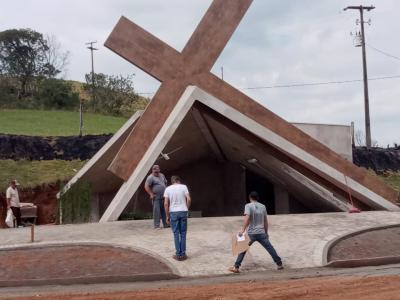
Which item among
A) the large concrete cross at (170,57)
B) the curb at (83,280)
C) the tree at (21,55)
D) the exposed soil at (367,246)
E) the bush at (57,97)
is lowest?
the curb at (83,280)

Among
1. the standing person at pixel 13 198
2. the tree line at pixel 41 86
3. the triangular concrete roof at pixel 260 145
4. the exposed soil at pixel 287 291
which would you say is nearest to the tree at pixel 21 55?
the tree line at pixel 41 86

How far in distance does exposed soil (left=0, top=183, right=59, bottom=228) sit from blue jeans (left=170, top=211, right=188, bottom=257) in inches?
580

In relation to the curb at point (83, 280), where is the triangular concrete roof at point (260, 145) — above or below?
above

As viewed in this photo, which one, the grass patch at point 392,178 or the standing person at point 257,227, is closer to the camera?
the standing person at point 257,227

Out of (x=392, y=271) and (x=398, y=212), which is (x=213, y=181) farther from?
(x=392, y=271)

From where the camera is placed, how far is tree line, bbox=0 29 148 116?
52406 millimetres

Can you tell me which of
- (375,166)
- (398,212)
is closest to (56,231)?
(398,212)

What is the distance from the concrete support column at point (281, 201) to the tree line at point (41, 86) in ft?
94.7

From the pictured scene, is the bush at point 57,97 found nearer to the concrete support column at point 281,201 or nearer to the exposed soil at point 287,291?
the concrete support column at point 281,201

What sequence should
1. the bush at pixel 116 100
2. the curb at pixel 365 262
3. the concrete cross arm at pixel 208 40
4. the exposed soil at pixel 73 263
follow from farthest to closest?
1. the bush at pixel 116 100
2. the concrete cross arm at pixel 208 40
3. the curb at pixel 365 262
4. the exposed soil at pixel 73 263

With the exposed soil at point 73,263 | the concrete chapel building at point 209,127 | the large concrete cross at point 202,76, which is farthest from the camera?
the large concrete cross at point 202,76

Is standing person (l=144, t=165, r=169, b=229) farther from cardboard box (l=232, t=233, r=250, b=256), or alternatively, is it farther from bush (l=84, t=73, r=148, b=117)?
bush (l=84, t=73, r=148, b=117)

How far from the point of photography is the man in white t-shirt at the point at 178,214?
11500 millimetres

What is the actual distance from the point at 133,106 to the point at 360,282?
45.8 metres
